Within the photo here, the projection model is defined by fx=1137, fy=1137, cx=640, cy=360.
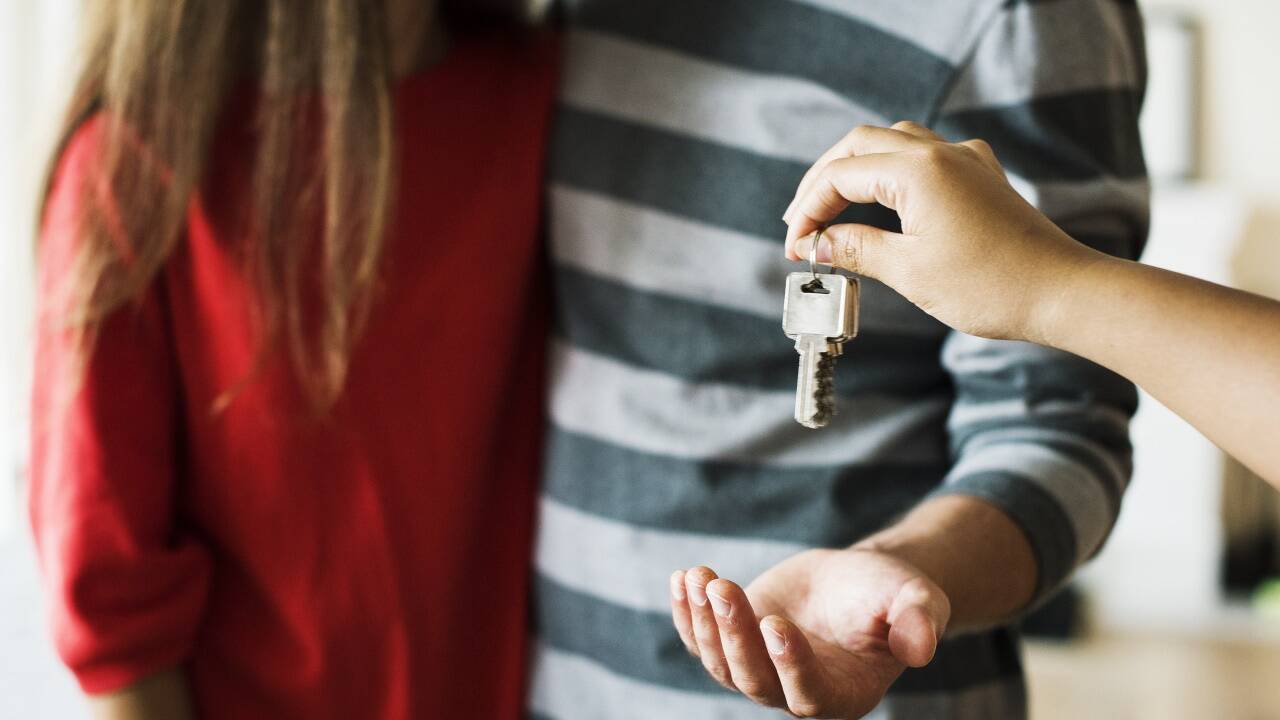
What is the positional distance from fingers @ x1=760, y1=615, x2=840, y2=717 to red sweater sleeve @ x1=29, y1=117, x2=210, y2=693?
1.57 feet

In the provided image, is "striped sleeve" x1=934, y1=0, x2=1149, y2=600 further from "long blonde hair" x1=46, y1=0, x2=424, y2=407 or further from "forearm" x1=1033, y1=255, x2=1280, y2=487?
"long blonde hair" x1=46, y1=0, x2=424, y2=407

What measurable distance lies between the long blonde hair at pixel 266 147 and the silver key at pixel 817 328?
388 mm

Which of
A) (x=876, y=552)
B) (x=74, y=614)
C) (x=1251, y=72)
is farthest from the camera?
(x=1251, y=72)

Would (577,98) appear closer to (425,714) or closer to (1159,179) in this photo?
(425,714)

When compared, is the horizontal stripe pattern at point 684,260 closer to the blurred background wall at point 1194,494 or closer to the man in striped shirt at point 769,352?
the man in striped shirt at point 769,352

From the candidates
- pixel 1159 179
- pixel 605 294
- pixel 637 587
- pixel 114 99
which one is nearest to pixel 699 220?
pixel 605 294

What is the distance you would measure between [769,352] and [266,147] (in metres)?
0.36

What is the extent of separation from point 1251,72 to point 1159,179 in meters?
0.31

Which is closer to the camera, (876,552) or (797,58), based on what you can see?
(876,552)

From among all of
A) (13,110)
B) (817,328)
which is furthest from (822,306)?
(13,110)

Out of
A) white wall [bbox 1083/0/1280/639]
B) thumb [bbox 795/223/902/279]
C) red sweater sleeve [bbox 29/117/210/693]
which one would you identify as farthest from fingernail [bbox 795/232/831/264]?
white wall [bbox 1083/0/1280/639]

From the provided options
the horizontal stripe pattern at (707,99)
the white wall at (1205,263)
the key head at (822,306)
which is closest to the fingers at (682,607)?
the key head at (822,306)

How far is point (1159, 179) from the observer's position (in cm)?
261

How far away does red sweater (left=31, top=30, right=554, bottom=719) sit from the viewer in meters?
0.73
